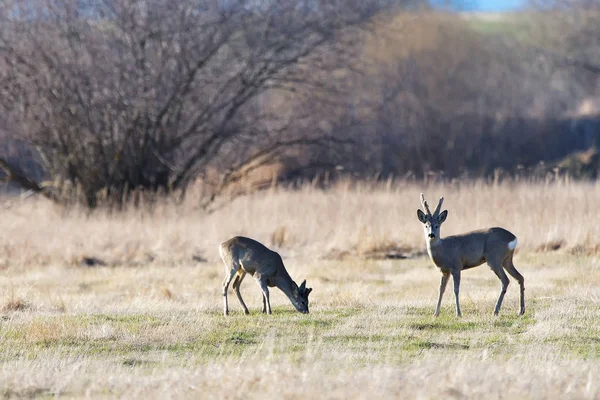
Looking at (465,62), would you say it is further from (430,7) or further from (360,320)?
(360,320)

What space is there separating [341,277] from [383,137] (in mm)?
27915

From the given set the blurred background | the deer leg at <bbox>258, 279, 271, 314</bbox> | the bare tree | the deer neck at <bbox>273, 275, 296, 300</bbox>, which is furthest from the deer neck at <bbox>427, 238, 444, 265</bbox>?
the bare tree

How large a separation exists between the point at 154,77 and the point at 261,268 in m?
14.2

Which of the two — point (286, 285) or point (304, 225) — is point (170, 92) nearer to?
point (304, 225)

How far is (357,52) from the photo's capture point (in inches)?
1192

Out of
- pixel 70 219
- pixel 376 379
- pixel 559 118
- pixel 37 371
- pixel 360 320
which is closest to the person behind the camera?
pixel 376 379

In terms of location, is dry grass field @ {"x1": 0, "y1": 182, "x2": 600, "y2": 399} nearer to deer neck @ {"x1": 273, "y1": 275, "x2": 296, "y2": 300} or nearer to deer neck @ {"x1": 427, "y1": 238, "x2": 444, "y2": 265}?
deer neck @ {"x1": 273, "y1": 275, "x2": 296, "y2": 300}

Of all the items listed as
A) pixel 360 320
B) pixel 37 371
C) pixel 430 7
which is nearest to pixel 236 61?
pixel 360 320

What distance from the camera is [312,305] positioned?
1367cm

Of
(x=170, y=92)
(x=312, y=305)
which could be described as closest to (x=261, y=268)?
(x=312, y=305)

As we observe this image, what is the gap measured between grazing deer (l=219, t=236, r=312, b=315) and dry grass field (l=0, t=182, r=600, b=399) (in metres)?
0.28

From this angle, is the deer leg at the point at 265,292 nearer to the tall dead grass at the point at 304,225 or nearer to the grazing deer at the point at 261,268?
the grazing deer at the point at 261,268

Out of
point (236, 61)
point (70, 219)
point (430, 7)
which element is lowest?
point (70, 219)

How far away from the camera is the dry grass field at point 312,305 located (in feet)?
27.2
